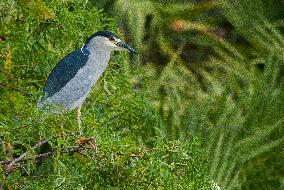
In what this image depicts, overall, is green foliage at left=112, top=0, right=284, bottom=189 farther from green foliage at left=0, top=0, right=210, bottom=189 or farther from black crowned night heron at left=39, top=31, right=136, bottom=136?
green foliage at left=0, top=0, right=210, bottom=189

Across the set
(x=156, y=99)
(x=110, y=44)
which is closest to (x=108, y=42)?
(x=110, y=44)

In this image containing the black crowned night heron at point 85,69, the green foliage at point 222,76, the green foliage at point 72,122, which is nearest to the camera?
the green foliage at point 72,122

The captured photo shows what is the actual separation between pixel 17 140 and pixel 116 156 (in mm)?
254

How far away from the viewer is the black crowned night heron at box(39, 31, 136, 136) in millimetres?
3621

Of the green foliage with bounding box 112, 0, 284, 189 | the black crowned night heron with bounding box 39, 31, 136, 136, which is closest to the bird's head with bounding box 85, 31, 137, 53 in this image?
the black crowned night heron with bounding box 39, 31, 136, 136

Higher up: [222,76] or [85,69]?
[85,69]

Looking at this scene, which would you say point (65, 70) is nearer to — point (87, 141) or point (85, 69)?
point (85, 69)

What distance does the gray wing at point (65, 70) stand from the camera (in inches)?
133

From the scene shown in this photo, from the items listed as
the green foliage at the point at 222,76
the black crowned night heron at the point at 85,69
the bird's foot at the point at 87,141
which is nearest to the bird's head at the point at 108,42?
the black crowned night heron at the point at 85,69

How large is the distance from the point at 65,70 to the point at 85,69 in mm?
243

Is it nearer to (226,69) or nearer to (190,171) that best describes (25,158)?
(190,171)

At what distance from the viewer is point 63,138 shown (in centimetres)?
284

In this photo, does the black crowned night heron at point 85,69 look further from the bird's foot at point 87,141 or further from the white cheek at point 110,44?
the bird's foot at point 87,141

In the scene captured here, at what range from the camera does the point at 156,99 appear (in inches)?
212
